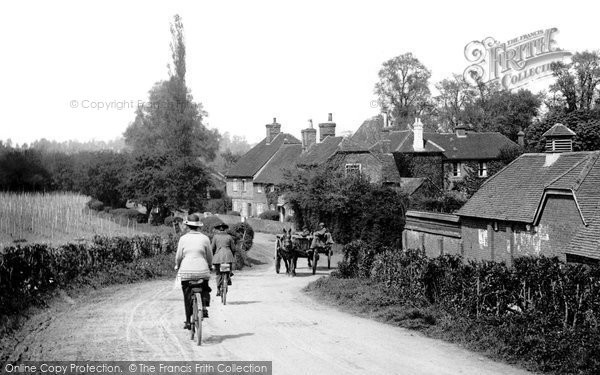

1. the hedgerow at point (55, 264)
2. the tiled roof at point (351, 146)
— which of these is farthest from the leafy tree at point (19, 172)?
the tiled roof at point (351, 146)

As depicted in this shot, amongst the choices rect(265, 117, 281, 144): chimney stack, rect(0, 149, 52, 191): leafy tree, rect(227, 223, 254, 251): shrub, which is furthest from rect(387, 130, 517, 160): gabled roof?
rect(0, 149, 52, 191): leafy tree

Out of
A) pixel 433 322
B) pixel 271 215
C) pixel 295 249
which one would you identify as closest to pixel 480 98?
pixel 271 215

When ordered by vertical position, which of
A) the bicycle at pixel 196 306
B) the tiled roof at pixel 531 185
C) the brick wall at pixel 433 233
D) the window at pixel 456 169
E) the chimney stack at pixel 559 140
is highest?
the chimney stack at pixel 559 140

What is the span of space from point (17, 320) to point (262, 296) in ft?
22.2

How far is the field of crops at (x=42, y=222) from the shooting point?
35969 mm

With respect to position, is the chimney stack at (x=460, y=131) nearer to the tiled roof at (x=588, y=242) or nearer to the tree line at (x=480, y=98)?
the tree line at (x=480, y=98)

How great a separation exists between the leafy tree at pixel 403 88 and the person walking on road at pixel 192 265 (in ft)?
228

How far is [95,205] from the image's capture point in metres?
62.5


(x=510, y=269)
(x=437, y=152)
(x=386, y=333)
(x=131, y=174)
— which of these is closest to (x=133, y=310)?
(x=386, y=333)

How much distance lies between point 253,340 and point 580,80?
72504mm

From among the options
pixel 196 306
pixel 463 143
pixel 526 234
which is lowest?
pixel 526 234

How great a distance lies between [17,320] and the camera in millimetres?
12703

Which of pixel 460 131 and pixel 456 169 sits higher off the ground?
pixel 460 131

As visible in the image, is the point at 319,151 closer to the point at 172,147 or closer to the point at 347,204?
the point at 347,204
